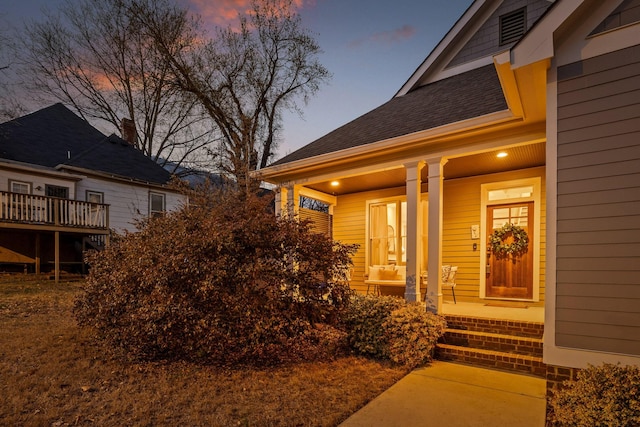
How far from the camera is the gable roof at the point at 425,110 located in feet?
18.7

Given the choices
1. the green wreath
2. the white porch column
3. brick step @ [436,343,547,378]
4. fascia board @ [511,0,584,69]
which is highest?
fascia board @ [511,0,584,69]

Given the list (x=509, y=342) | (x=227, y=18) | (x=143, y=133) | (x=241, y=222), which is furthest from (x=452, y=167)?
(x=143, y=133)

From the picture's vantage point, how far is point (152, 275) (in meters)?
4.06

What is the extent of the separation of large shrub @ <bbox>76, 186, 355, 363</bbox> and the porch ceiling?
2.65 m

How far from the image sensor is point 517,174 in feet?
22.1

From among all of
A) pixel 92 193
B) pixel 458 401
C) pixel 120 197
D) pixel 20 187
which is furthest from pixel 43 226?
pixel 458 401

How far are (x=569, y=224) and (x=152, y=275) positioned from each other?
4362 mm

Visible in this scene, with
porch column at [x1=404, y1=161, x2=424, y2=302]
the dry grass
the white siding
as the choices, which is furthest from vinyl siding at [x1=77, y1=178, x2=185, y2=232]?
porch column at [x1=404, y1=161, x2=424, y2=302]

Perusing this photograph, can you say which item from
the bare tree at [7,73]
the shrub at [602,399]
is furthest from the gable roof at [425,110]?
the bare tree at [7,73]

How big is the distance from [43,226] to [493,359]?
12686 mm

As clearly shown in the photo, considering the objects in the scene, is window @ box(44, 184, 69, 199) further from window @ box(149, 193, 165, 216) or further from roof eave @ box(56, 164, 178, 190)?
window @ box(149, 193, 165, 216)

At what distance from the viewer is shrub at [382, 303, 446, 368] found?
14.7ft

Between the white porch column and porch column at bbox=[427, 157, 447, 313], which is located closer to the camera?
porch column at bbox=[427, 157, 447, 313]

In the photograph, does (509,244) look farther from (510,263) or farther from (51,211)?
(51,211)
